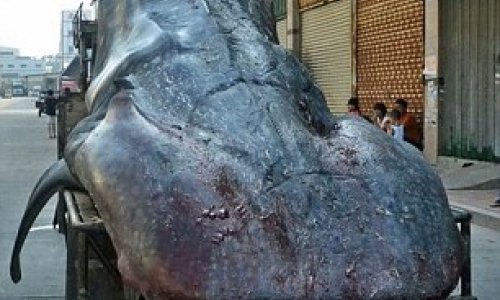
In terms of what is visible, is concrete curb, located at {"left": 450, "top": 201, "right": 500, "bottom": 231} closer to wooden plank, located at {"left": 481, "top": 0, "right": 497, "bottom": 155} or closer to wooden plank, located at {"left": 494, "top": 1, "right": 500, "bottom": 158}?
wooden plank, located at {"left": 494, "top": 1, "right": 500, "bottom": 158}

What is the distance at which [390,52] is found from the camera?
57.9 ft

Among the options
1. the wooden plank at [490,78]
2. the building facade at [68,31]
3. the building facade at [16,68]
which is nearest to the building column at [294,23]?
the building facade at [68,31]

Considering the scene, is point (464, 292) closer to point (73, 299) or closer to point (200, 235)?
point (200, 235)

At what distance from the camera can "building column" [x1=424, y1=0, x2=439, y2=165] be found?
606 inches

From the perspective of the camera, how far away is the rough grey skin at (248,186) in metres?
3.13

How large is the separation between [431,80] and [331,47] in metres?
6.50

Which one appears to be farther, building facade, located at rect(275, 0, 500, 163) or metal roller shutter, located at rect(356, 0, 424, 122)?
metal roller shutter, located at rect(356, 0, 424, 122)

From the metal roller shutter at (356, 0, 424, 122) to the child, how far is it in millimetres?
3090

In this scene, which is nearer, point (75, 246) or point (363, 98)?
point (75, 246)

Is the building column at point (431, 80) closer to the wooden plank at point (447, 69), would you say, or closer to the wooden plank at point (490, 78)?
the wooden plank at point (447, 69)

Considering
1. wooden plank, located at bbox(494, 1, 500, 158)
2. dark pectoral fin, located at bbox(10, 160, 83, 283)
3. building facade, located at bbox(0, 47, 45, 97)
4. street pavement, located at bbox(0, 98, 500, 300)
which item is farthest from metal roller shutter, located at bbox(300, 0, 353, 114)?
building facade, located at bbox(0, 47, 45, 97)

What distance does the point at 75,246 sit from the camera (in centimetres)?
404

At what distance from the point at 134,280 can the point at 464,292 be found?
1.43 meters

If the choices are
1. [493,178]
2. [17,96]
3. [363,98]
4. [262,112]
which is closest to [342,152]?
[262,112]
